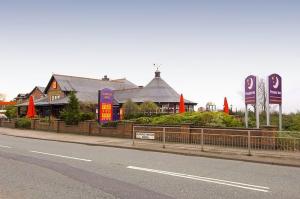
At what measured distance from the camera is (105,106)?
25984 millimetres

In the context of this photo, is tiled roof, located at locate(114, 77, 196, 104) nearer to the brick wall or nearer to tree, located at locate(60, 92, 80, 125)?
the brick wall

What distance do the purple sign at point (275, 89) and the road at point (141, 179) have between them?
686cm

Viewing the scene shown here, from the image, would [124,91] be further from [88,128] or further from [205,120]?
[205,120]

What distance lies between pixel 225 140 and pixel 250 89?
4.47 metres

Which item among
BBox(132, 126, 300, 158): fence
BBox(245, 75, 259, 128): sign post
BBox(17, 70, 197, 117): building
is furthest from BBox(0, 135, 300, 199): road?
BBox(17, 70, 197, 117): building

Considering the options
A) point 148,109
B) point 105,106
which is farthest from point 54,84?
point 105,106

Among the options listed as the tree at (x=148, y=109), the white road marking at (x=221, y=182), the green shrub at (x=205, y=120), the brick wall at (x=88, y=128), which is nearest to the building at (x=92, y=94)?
the tree at (x=148, y=109)

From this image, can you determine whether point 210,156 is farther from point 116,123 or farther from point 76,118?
point 76,118

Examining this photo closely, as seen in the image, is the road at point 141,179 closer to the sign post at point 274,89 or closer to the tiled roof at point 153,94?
the sign post at point 274,89

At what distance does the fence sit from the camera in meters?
14.5

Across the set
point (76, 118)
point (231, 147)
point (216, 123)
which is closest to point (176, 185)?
point (231, 147)

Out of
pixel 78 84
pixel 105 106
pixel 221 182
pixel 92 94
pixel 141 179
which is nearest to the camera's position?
pixel 221 182

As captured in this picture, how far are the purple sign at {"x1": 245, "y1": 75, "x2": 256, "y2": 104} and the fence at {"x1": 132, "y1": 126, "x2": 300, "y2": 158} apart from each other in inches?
128

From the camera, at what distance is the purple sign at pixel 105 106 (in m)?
25.6
